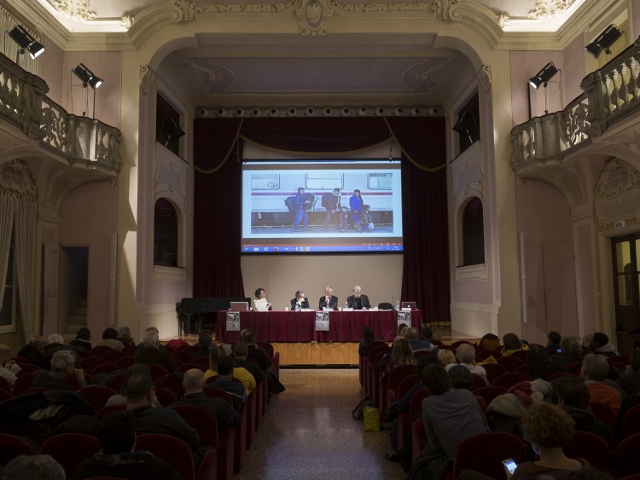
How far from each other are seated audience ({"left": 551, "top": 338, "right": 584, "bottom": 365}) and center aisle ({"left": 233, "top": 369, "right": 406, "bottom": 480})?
1786 millimetres

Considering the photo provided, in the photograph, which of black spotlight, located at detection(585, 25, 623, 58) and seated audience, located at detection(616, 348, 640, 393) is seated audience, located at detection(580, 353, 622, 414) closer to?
seated audience, located at detection(616, 348, 640, 393)

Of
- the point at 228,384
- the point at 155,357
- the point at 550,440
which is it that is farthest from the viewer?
the point at 155,357

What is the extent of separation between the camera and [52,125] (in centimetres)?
894

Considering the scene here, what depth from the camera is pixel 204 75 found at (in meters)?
13.1

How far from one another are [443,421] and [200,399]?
1.52 m

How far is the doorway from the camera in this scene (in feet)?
28.5

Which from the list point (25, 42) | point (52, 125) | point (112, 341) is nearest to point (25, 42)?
point (25, 42)

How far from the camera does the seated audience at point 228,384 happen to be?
4.39 m

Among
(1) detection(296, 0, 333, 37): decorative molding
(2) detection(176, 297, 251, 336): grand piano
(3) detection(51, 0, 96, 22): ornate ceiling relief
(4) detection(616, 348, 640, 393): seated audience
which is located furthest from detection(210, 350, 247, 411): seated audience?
(3) detection(51, 0, 96, 22): ornate ceiling relief

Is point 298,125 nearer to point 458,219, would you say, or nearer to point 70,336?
point 458,219

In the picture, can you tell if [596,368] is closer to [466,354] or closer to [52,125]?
[466,354]

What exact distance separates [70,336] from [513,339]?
851 centimetres

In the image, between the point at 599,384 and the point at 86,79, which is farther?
the point at 86,79

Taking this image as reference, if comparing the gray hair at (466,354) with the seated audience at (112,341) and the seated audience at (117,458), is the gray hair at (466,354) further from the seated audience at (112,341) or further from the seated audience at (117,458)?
the seated audience at (112,341)
